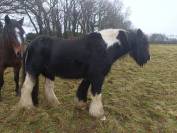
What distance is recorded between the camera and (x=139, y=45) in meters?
7.19

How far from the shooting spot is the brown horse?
7.26 meters

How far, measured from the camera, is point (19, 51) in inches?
281

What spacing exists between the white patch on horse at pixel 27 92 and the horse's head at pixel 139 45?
2.16 metres

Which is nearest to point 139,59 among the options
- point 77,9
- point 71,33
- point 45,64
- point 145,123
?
point 145,123

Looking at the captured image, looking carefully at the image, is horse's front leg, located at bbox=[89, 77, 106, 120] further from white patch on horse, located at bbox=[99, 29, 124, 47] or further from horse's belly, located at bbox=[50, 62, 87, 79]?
white patch on horse, located at bbox=[99, 29, 124, 47]

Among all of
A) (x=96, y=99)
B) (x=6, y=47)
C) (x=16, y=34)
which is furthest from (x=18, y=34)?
(x=96, y=99)

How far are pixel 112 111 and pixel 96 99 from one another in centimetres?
88

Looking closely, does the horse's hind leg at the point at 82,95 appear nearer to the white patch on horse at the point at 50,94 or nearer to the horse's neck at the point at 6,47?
the white patch on horse at the point at 50,94

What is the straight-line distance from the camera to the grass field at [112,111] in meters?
6.79

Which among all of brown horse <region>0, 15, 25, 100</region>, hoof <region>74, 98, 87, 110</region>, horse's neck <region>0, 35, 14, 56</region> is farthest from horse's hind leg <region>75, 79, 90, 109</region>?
horse's neck <region>0, 35, 14, 56</region>

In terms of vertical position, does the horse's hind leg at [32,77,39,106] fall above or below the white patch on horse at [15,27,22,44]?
below

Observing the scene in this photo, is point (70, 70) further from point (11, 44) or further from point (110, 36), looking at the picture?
point (11, 44)

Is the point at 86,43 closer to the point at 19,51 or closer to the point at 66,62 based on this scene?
the point at 66,62

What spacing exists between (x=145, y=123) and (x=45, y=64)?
2.44 m
